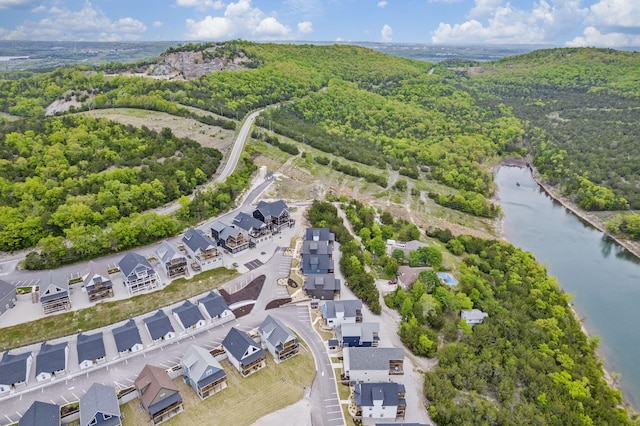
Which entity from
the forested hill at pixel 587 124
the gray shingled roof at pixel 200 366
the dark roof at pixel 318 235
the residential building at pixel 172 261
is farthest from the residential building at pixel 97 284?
the forested hill at pixel 587 124

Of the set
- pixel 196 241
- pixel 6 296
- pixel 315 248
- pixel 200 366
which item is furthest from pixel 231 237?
pixel 6 296

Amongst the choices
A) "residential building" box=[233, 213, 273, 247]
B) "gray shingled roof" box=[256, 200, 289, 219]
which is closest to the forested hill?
"gray shingled roof" box=[256, 200, 289, 219]

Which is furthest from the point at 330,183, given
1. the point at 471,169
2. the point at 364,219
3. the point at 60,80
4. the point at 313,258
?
the point at 60,80

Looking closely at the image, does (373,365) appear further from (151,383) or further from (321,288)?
(151,383)

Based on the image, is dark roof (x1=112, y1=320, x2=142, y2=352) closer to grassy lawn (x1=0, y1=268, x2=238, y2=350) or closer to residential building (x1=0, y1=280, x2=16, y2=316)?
grassy lawn (x1=0, y1=268, x2=238, y2=350)

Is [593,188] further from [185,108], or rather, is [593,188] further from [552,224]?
[185,108]

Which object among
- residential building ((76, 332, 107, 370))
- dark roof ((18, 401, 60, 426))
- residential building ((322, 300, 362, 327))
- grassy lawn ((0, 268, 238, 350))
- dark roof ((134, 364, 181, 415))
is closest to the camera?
dark roof ((18, 401, 60, 426))
